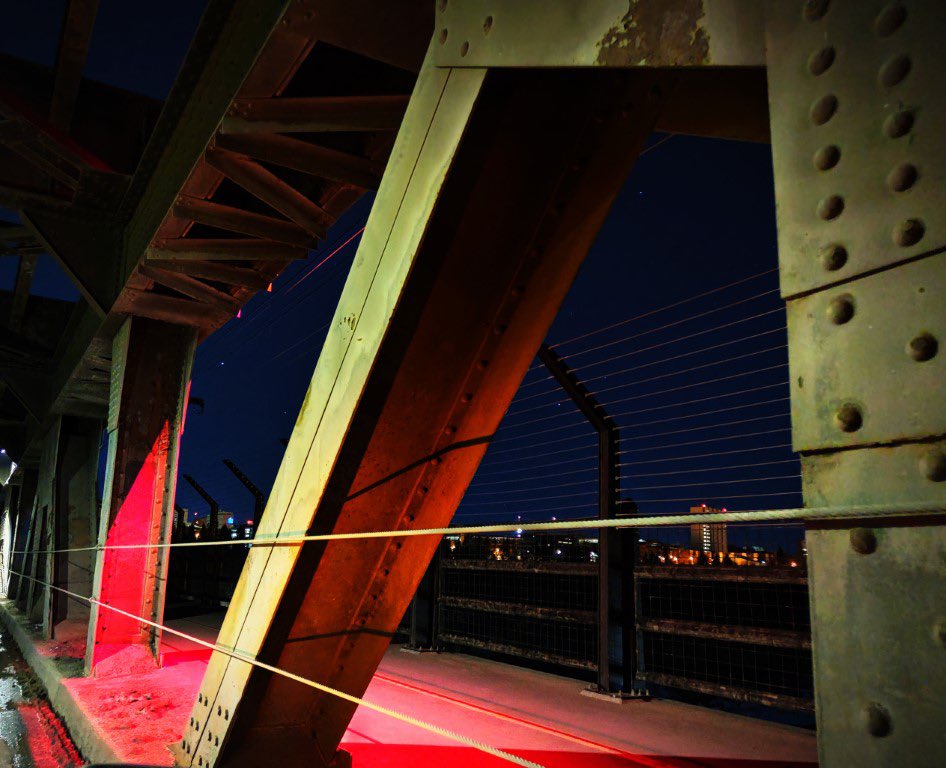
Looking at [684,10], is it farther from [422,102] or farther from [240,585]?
[240,585]

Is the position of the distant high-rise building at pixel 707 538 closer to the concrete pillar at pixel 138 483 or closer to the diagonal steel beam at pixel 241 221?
the diagonal steel beam at pixel 241 221

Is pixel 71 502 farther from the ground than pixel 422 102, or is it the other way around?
pixel 422 102

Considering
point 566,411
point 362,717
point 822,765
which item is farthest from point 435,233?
point 566,411

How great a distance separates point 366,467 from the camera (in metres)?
2.56

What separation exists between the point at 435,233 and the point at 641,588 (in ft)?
16.3

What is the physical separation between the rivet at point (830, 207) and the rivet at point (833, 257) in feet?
0.16

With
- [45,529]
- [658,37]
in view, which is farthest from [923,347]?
[45,529]

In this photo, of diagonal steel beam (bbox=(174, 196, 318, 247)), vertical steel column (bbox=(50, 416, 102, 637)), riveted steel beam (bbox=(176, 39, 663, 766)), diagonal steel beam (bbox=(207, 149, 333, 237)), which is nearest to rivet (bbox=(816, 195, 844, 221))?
riveted steel beam (bbox=(176, 39, 663, 766))

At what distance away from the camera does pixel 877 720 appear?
95 cm

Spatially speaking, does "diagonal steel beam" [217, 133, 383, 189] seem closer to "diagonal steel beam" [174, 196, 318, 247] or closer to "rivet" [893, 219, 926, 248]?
"diagonal steel beam" [174, 196, 318, 247]

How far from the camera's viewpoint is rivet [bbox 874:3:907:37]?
3.40ft

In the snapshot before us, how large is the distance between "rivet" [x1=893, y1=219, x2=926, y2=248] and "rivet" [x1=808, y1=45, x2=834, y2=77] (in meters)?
0.31

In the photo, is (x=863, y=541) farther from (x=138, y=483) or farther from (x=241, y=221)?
(x=138, y=483)

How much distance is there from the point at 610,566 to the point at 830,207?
16.6 ft
